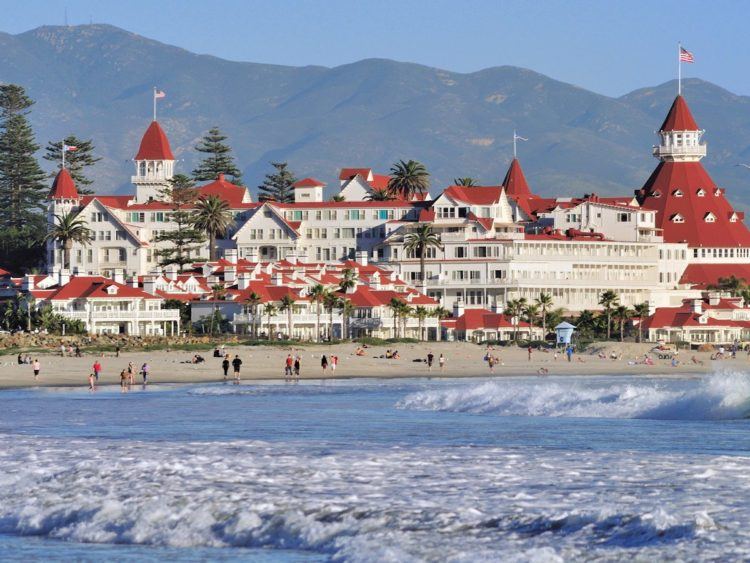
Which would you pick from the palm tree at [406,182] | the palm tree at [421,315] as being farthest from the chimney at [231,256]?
the palm tree at [406,182]

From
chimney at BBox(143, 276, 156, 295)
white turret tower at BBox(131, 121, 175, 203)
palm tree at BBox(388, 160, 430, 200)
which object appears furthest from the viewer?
white turret tower at BBox(131, 121, 175, 203)

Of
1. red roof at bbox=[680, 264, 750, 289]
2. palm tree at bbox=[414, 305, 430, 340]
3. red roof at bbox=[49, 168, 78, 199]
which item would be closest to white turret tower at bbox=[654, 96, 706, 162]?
red roof at bbox=[680, 264, 750, 289]

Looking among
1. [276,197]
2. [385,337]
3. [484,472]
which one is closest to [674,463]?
[484,472]

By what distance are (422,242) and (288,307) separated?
25.2m

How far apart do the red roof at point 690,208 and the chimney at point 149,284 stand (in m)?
48.3

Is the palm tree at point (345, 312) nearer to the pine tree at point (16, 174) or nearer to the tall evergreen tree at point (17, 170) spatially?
the tall evergreen tree at point (17, 170)

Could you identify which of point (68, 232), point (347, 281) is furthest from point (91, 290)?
point (68, 232)

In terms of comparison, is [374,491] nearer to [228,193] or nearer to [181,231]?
[181,231]

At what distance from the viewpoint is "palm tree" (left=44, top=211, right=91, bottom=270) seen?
118500 millimetres

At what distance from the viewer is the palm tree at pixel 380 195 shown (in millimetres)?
139625

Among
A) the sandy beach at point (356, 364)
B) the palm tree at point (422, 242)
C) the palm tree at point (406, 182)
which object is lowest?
the sandy beach at point (356, 364)

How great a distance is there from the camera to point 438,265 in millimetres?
123188

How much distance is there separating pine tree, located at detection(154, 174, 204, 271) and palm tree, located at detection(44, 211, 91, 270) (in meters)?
6.76

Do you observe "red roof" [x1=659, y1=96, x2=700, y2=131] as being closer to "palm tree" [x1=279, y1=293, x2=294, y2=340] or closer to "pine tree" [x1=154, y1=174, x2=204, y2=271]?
"pine tree" [x1=154, y1=174, x2=204, y2=271]
